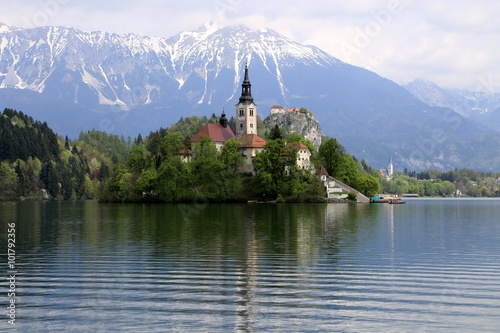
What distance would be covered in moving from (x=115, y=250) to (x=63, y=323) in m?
18.8

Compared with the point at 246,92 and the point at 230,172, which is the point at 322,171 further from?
the point at 246,92

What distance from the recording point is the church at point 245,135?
147875 millimetres

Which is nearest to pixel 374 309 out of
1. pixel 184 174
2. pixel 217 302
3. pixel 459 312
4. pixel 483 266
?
pixel 459 312

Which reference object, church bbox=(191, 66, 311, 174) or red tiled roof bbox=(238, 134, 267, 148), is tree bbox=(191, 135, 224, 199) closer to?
church bbox=(191, 66, 311, 174)

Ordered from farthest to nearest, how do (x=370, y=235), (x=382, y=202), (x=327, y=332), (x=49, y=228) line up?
1. (x=382, y=202)
2. (x=49, y=228)
3. (x=370, y=235)
4. (x=327, y=332)

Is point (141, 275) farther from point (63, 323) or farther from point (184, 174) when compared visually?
point (184, 174)

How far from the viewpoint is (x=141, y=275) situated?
29656 mm

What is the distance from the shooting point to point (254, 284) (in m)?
27.4

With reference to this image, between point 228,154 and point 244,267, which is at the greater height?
point 228,154

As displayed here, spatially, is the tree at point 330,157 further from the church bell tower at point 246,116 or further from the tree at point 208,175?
the church bell tower at point 246,116

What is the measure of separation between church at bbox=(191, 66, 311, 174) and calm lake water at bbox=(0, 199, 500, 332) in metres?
95.4

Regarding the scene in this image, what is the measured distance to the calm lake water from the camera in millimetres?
21172

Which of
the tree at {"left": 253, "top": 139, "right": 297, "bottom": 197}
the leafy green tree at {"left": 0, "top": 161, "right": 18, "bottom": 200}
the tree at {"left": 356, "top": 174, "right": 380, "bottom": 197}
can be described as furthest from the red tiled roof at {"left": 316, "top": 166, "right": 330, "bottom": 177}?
the leafy green tree at {"left": 0, "top": 161, "right": 18, "bottom": 200}

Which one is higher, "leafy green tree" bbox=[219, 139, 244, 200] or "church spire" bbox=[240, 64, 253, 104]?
"church spire" bbox=[240, 64, 253, 104]
